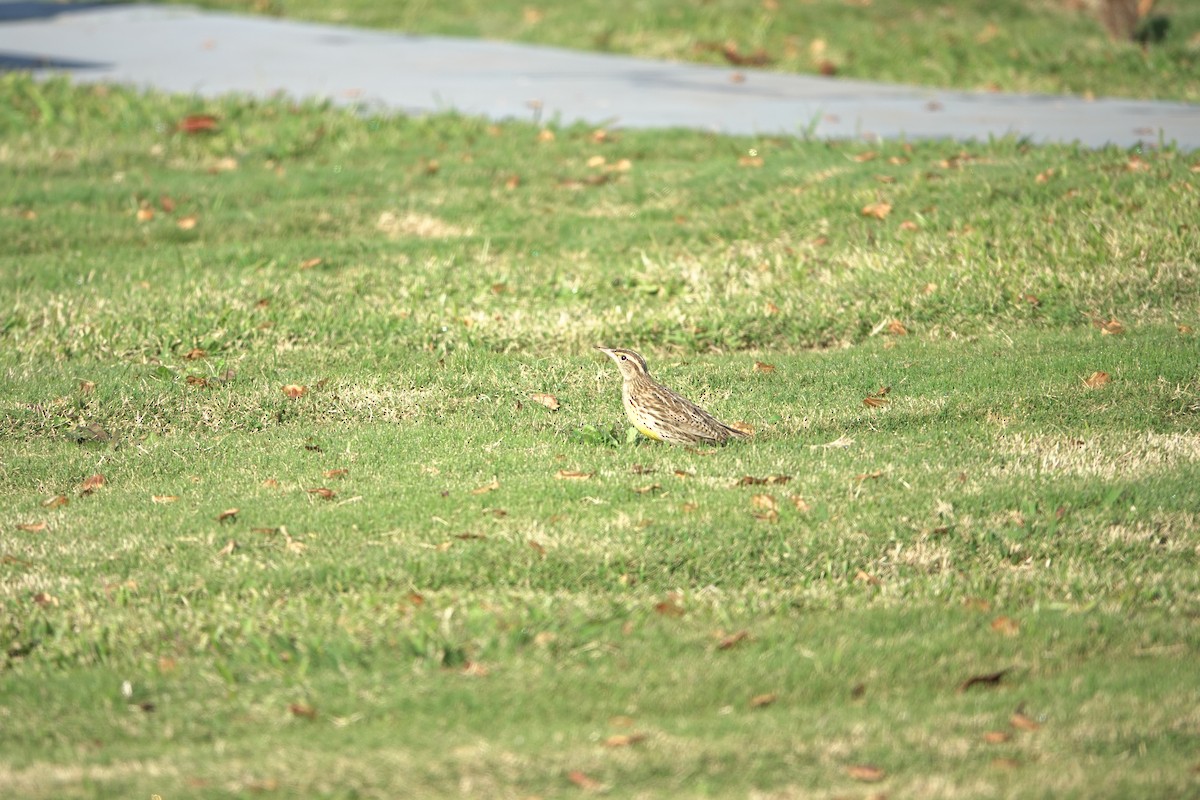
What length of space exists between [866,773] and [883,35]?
1468cm

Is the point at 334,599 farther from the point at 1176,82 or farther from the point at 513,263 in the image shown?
the point at 1176,82

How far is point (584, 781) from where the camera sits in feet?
15.2

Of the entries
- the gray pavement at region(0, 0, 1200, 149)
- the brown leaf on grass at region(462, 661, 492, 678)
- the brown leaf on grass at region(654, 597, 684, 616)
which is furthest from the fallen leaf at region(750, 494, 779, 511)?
the gray pavement at region(0, 0, 1200, 149)

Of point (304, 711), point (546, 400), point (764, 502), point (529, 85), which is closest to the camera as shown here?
point (304, 711)

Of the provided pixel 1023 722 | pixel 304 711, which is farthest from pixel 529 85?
pixel 1023 722

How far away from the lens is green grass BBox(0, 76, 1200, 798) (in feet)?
16.4

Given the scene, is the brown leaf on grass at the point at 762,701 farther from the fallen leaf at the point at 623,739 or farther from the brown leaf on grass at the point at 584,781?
the brown leaf on grass at the point at 584,781

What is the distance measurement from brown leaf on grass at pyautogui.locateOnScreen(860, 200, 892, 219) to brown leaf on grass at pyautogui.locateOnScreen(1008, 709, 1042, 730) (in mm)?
6759

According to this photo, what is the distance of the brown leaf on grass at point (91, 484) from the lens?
23.8ft

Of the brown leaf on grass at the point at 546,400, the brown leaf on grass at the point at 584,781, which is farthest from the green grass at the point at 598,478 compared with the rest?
the brown leaf on grass at the point at 546,400

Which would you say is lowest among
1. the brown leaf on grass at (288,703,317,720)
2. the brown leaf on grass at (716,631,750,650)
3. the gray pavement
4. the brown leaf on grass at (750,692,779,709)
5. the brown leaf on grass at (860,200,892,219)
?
the brown leaf on grass at (288,703,317,720)

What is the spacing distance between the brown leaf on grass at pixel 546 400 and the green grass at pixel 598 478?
11 cm

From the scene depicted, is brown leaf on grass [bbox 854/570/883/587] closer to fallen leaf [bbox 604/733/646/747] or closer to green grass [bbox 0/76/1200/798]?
green grass [bbox 0/76/1200/798]

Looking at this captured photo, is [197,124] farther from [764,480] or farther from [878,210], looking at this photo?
[764,480]
